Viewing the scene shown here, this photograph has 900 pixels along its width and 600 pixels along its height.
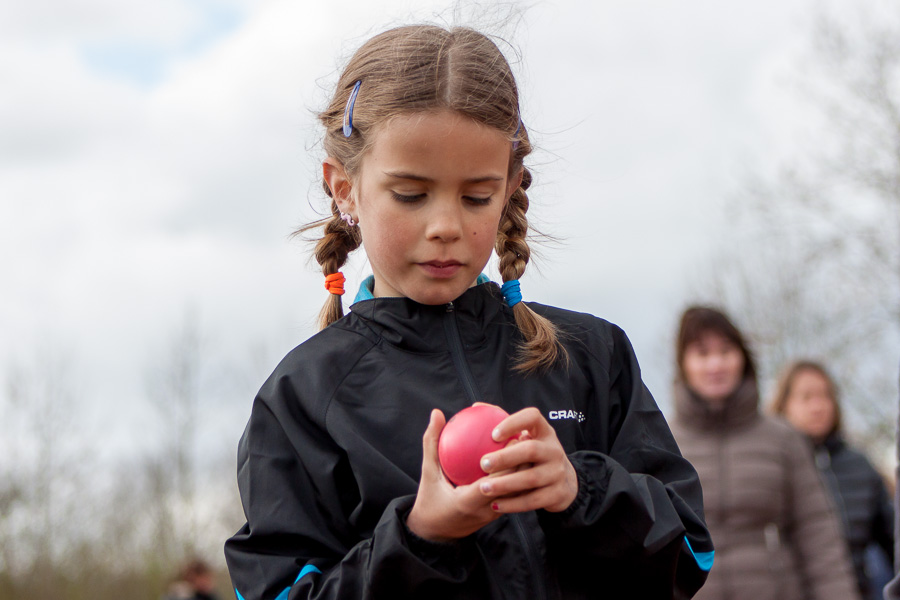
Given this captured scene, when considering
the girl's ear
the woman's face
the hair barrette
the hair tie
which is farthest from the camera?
the woman's face

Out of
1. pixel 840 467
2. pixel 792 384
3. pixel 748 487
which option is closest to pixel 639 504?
pixel 748 487

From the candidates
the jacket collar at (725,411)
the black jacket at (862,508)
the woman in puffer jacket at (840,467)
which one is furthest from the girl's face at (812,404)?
the jacket collar at (725,411)

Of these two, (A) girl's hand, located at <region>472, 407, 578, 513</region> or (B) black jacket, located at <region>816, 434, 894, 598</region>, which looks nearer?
(A) girl's hand, located at <region>472, 407, 578, 513</region>

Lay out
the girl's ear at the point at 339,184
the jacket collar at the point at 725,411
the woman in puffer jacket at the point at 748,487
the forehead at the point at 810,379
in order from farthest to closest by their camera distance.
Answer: the forehead at the point at 810,379
the jacket collar at the point at 725,411
the woman in puffer jacket at the point at 748,487
the girl's ear at the point at 339,184

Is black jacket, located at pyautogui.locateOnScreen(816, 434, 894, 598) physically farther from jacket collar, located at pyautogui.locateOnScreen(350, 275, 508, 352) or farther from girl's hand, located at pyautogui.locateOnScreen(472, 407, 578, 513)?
girl's hand, located at pyautogui.locateOnScreen(472, 407, 578, 513)

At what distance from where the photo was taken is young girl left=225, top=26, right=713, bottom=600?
177 centimetres

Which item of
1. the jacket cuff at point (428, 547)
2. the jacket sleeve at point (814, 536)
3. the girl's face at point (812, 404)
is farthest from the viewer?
the girl's face at point (812, 404)

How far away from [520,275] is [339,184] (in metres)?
0.45

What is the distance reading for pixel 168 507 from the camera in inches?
1215

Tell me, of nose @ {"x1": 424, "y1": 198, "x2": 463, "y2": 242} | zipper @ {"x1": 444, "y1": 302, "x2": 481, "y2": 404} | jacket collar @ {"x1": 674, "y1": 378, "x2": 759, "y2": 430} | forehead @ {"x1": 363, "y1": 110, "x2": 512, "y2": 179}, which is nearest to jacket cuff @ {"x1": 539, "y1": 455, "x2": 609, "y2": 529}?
zipper @ {"x1": 444, "y1": 302, "x2": 481, "y2": 404}

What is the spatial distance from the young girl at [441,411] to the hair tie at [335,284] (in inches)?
5.6

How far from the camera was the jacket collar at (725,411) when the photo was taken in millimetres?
4914

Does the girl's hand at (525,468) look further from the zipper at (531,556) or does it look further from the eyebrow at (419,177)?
the eyebrow at (419,177)

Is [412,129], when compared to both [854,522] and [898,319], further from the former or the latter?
[898,319]
